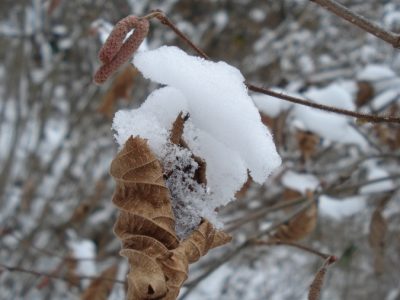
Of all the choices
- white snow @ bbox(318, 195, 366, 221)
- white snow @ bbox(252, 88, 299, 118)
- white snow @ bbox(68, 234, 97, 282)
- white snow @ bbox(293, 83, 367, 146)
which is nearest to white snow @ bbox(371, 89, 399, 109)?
white snow @ bbox(293, 83, 367, 146)

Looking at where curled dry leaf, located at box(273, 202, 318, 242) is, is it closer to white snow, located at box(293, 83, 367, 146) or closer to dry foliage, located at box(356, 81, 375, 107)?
white snow, located at box(293, 83, 367, 146)

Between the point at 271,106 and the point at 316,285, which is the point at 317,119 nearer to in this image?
the point at 271,106

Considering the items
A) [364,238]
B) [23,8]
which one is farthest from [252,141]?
[364,238]

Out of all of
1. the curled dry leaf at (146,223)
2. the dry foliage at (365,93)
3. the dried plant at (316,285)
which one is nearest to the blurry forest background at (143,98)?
the dry foliage at (365,93)

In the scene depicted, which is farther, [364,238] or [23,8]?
[364,238]

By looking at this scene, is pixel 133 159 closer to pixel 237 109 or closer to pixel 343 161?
pixel 237 109

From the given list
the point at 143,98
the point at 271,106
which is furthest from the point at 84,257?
the point at 143,98
